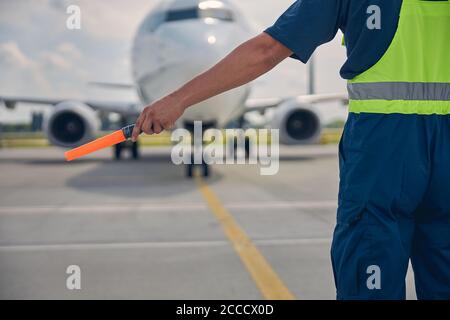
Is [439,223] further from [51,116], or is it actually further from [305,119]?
[51,116]

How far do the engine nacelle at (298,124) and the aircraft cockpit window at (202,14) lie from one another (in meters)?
4.35

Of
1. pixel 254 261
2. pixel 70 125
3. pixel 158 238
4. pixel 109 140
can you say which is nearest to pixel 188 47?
pixel 158 238

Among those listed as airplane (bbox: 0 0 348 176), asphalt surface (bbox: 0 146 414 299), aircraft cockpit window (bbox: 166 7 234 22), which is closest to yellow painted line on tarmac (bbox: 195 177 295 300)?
asphalt surface (bbox: 0 146 414 299)

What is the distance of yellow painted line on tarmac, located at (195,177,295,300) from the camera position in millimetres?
3479

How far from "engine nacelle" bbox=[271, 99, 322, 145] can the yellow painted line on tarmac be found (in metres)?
7.20

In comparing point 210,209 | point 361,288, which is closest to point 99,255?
point 210,209

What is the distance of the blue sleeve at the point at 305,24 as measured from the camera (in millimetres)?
1521

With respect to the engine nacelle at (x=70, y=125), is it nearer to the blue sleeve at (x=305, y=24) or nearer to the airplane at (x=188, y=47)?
the airplane at (x=188, y=47)

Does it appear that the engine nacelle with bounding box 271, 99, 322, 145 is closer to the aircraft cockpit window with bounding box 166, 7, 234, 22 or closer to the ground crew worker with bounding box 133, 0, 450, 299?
the aircraft cockpit window with bounding box 166, 7, 234, 22

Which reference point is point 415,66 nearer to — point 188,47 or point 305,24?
point 305,24

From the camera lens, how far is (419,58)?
1558 mm

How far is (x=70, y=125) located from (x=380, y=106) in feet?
44.8

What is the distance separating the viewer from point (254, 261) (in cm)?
429

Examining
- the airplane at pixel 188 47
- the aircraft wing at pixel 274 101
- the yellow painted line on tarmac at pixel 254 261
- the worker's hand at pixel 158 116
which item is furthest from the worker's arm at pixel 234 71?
the aircraft wing at pixel 274 101
